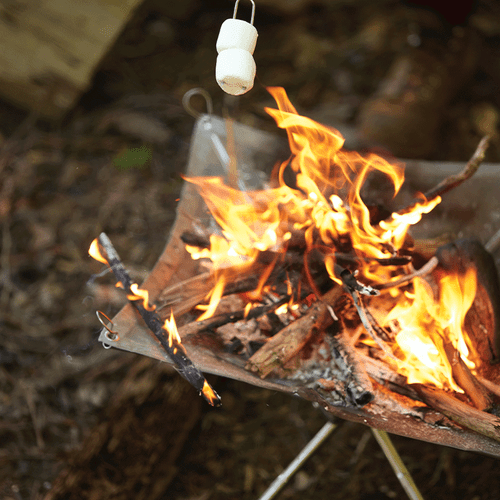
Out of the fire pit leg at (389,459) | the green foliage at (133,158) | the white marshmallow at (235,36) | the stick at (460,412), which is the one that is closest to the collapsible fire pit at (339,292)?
the stick at (460,412)

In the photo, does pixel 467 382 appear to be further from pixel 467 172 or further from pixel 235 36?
pixel 235 36

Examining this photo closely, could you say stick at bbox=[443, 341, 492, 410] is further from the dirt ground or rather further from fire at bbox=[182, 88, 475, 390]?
the dirt ground

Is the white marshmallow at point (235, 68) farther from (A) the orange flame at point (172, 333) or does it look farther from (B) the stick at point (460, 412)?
(B) the stick at point (460, 412)

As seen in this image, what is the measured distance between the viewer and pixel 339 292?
1488 millimetres

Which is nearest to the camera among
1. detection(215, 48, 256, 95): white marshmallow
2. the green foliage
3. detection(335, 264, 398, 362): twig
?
detection(215, 48, 256, 95): white marshmallow

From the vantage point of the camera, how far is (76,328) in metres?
2.64

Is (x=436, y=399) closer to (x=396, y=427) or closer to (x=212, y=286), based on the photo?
(x=396, y=427)

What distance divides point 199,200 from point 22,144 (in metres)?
2.47

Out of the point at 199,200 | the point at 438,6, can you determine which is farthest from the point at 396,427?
the point at 438,6

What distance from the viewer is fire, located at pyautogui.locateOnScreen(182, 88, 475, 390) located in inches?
56.5

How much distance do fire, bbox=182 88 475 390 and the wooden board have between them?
2165 mm

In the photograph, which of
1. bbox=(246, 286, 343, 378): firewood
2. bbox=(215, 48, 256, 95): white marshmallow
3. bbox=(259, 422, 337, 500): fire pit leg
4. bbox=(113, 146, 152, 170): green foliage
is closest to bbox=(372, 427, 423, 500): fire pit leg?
bbox=(259, 422, 337, 500): fire pit leg

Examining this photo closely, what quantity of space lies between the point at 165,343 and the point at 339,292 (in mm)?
633

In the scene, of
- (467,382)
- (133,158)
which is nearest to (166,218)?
(133,158)
